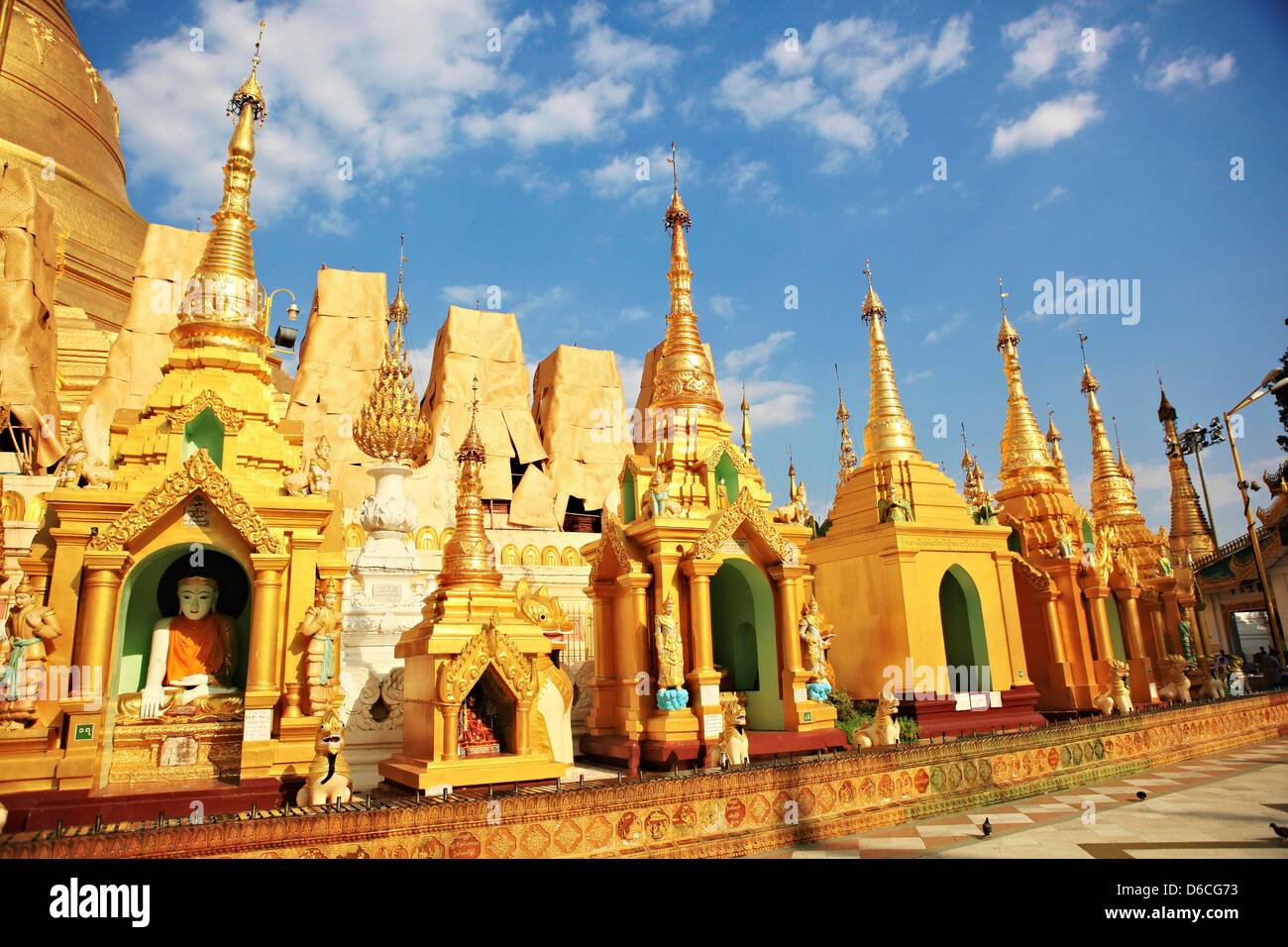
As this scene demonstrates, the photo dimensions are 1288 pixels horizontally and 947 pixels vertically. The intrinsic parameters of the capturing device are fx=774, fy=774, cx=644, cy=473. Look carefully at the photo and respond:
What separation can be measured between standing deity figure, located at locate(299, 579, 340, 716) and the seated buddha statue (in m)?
1.13

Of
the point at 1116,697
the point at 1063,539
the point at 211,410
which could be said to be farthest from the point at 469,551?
the point at 1063,539

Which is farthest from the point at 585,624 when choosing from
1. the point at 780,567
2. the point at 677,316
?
the point at 677,316

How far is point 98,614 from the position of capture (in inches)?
314

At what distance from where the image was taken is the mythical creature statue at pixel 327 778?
6.98 m

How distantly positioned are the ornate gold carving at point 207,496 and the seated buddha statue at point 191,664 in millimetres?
1062

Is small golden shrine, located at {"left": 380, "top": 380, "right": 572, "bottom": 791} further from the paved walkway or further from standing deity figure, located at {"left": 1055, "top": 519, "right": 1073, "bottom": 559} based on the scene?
standing deity figure, located at {"left": 1055, "top": 519, "right": 1073, "bottom": 559}

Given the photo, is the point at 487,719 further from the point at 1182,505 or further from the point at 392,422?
the point at 1182,505

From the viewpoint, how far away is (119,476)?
9.02 m

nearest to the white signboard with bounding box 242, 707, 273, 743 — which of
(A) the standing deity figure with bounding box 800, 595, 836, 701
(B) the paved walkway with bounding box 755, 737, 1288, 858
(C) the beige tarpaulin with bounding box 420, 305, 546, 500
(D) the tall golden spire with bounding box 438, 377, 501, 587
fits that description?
(D) the tall golden spire with bounding box 438, 377, 501, 587

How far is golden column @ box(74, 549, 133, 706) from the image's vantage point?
7.79m

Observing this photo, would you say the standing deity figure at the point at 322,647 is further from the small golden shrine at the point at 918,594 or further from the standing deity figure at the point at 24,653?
the small golden shrine at the point at 918,594

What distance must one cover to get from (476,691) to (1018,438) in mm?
15788

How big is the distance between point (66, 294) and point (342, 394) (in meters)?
10.5
